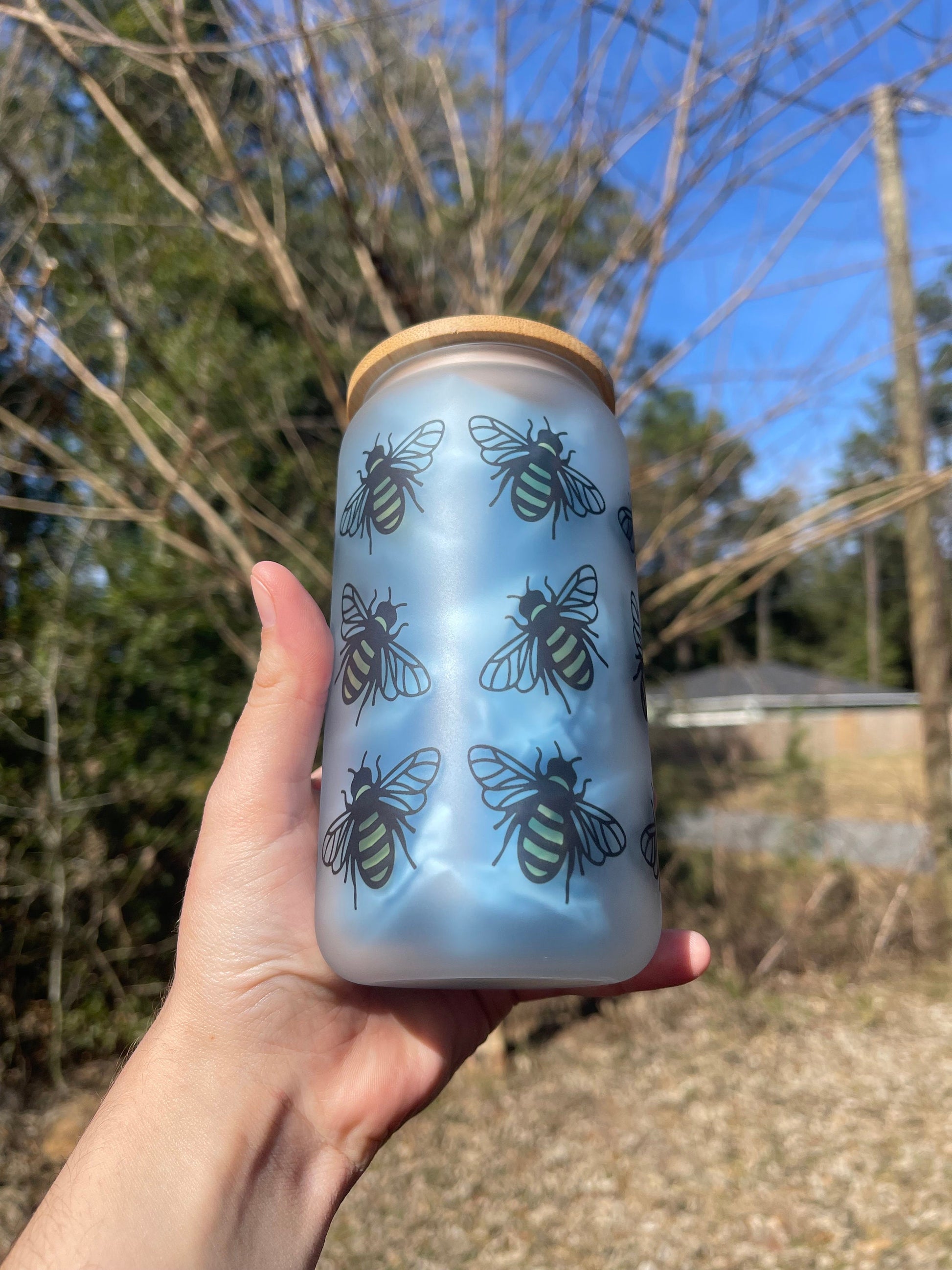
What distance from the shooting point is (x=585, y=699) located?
1006 mm

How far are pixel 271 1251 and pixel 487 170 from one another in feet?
11.8

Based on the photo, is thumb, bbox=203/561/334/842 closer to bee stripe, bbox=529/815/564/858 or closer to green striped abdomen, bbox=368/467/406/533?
green striped abdomen, bbox=368/467/406/533

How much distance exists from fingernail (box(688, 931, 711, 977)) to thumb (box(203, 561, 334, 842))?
701mm

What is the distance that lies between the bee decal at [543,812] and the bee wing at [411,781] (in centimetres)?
5

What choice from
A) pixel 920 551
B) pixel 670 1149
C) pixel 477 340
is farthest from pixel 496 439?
pixel 920 551

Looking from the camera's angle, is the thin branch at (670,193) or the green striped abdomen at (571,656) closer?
the green striped abdomen at (571,656)

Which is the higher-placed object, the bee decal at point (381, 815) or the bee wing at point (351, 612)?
the bee wing at point (351, 612)

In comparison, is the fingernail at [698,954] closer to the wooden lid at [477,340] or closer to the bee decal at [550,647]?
the bee decal at [550,647]

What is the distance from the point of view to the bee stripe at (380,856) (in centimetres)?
95

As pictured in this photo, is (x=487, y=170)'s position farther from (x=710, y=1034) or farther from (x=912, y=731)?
(x=912, y=731)

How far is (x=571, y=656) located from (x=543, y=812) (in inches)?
7.8

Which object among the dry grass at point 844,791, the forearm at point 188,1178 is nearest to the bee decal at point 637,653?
the forearm at point 188,1178

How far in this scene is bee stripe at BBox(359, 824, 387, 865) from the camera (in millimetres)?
960

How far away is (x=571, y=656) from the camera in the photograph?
3.29 feet
